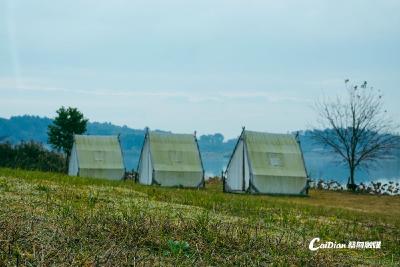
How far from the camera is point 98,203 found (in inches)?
585

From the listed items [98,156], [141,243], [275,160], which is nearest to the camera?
[141,243]

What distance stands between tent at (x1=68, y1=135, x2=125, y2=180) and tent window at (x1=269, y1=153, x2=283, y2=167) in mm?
14942

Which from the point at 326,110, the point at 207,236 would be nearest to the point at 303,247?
the point at 207,236

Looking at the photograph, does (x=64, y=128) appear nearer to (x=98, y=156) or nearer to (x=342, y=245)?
(x=98, y=156)

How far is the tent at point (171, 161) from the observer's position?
151ft

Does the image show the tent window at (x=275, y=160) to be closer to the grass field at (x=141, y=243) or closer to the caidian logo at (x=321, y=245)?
the grass field at (x=141, y=243)

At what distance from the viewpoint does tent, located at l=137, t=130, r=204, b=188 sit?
46.2 m

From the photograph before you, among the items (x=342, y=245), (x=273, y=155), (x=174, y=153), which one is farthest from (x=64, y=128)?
(x=342, y=245)

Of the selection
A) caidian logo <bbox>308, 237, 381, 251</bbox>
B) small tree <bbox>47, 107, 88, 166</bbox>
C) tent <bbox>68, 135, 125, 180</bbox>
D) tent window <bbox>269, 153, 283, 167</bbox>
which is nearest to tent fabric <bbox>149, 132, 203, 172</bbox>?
tent <bbox>68, 135, 125, 180</bbox>

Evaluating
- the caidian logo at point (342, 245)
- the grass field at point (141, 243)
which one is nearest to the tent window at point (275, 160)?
the grass field at point (141, 243)

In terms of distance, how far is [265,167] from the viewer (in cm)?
4438

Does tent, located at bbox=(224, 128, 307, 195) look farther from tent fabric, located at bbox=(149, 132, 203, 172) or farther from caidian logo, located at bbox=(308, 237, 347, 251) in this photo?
caidian logo, located at bbox=(308, 237, 347, 251)

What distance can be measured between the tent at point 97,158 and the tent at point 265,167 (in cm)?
1138

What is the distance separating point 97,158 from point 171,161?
8.15 meters
